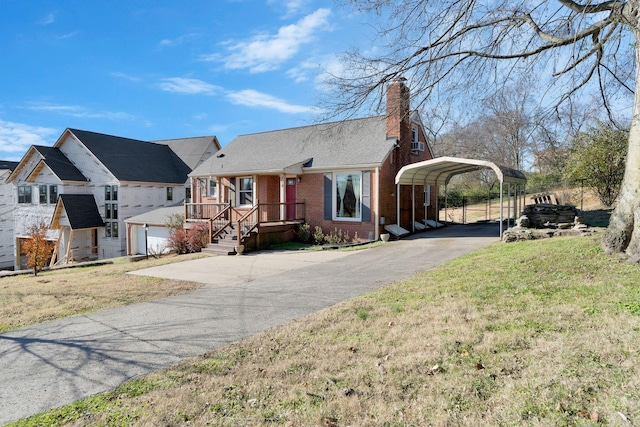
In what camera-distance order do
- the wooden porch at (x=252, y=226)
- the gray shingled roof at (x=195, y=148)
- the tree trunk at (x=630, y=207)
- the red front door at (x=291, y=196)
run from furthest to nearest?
the gray shingled roof at (x=195, y=148) → the red front door at (x=291, y=196) → the wooden porch at (x=252, y=226) → the tree trunk at (x=630, y=207)

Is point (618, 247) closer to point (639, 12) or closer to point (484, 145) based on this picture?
point (639, 12)

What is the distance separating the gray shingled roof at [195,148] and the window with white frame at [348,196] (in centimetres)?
1765

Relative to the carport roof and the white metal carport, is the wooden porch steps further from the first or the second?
the carport roof

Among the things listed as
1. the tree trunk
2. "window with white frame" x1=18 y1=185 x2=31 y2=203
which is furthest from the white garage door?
the tree trunk

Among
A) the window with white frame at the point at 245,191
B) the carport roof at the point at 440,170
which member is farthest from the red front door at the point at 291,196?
the carport roof at the point at 440,170

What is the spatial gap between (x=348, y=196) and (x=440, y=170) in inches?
198

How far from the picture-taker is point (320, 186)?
17.9 metres

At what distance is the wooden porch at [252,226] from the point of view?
15877mm

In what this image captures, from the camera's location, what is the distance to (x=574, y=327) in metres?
4.51

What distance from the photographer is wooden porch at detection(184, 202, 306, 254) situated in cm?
1588

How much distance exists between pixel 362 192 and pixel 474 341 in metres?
12.5

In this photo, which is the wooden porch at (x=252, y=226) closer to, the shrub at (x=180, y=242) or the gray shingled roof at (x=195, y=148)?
the shrub at (x=180, y=242)

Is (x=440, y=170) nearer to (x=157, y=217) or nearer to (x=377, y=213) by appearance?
(x=377, y=213)

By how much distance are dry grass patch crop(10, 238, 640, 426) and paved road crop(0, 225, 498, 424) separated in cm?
45
